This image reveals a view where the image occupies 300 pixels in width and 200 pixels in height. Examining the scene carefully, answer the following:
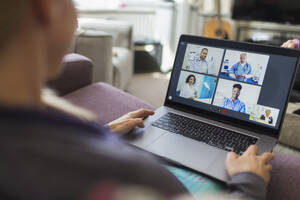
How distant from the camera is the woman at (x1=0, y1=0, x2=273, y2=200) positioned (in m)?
0.29

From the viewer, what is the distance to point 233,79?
0.92 metres

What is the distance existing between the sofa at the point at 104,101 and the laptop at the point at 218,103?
7cm

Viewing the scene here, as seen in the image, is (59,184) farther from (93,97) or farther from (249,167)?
(93,97)

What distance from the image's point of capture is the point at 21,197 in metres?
0.29

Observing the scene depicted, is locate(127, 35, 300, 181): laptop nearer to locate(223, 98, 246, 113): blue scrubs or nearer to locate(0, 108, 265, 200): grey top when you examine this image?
locate(223, 98, 246, 113): blue scrubs

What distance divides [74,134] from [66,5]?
0.16 meters

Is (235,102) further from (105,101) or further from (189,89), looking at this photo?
(105,101)

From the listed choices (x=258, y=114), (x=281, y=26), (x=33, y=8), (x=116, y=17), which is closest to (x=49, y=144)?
(x=33, y=8)

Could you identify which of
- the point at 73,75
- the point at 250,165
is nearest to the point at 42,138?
the point at 250,165

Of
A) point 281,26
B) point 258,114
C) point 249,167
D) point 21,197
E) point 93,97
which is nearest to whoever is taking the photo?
point 21,197

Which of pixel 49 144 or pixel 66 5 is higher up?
pixel 66 5

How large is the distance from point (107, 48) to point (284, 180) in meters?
1.54

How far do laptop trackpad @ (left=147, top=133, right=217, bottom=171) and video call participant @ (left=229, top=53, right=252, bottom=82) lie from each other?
25 centimetres

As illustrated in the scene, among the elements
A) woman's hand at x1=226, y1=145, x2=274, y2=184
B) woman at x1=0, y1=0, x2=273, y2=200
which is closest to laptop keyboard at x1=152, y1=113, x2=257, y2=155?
woman's hand at x1=226, y1=145, x2=274, y2=184
